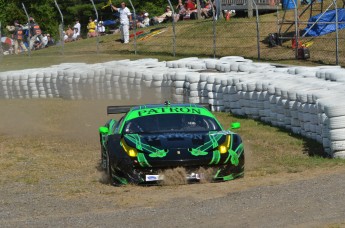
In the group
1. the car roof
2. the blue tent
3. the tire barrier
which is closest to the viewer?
the car roof

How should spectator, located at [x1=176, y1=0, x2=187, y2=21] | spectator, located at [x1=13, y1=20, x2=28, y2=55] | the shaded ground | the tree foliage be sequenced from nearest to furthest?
1. the shaded ground
2. spectator, located at [x1=176, y1=0, x2=187, y2=21]
3. spectator, located at [x1=13, y1=20, x2=28, y2=55]
4. the tree foliage

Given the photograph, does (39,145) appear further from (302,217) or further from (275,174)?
(302,217)

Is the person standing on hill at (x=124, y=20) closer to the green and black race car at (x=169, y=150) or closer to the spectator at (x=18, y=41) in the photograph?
the spectator at (x=18, y=41)

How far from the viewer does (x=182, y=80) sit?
74.7ft

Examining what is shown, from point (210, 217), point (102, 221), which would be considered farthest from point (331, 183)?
point (102, 221)

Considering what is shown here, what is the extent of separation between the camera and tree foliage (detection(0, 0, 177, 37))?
53531 mm

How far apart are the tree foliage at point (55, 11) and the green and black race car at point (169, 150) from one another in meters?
39.4

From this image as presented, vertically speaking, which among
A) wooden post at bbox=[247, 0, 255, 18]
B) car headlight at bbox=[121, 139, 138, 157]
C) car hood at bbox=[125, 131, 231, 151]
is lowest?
car headlight at bbox=[121, 139, 138, 157]

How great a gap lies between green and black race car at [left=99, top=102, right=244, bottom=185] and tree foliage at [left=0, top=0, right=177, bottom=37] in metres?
39.4

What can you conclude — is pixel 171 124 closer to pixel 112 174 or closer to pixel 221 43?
pixel 112 174

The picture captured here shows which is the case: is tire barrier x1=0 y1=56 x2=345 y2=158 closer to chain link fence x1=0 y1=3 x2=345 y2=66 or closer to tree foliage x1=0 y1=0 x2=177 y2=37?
chain link fence x1=0 y1=3 x2=345 y2=66

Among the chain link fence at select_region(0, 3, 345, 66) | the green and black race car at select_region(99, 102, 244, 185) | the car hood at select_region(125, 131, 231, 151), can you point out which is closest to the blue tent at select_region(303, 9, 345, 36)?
the chain link fence at select_region(0, 3, 345, 66)

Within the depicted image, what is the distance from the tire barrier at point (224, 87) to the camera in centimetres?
1548

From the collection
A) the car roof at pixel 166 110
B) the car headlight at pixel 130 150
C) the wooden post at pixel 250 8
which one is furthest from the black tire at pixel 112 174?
the wooden post at pixel 250 8
